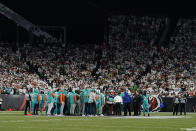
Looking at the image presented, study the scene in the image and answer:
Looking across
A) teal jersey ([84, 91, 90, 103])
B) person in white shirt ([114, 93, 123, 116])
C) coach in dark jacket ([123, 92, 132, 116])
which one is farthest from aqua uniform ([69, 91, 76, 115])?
coach in dark jacket ([123, 92, 132, 116])

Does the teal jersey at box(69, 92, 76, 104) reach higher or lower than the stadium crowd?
lower

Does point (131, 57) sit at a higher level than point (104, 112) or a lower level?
higher

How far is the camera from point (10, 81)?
151 feet

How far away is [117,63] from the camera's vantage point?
2179 inches

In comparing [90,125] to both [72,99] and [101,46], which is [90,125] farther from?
[101,46]

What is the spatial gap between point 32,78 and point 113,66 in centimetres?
992

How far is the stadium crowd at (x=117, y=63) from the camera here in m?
47.8

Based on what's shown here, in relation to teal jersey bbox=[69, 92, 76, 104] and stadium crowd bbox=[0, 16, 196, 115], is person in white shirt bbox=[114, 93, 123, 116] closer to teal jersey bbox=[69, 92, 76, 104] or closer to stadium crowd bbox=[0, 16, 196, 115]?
teal jersey bbox=[69, 92, 76, 104]

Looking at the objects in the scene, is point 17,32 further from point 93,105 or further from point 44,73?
point 93,105

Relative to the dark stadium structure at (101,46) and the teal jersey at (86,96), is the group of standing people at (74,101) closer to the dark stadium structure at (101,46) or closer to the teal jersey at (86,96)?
the teal jersey at (86,96)

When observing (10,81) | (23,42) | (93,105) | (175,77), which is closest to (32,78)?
(10,81)

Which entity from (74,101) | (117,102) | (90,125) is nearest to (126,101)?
(117,102)

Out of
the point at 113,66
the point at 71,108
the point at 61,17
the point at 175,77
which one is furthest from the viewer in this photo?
the point at 61,17

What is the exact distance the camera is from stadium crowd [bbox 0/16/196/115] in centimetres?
4781
